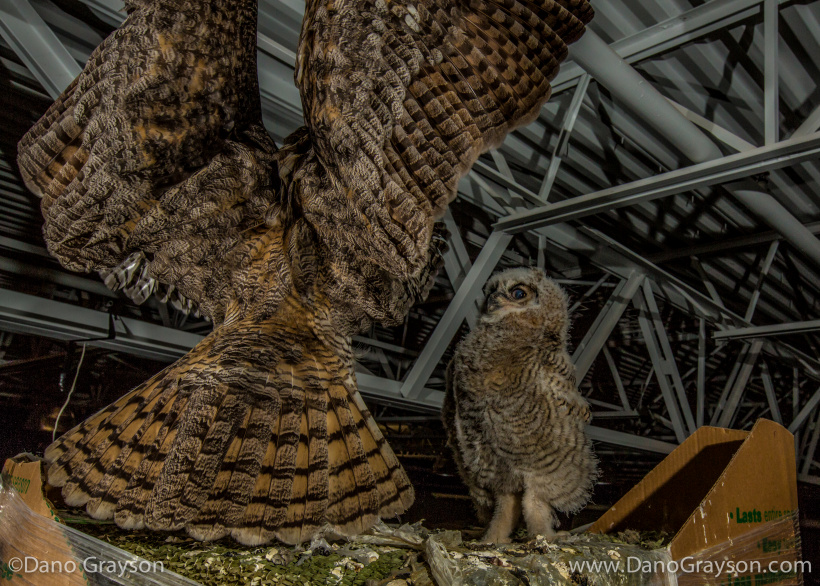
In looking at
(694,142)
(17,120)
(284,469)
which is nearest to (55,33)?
(17,120)

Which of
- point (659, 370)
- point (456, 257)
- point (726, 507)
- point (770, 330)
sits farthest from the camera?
point (456, 257)

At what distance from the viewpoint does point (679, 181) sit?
1.26 meters

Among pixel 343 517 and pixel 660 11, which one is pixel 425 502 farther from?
pixel 660 11

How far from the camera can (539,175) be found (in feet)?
5.74

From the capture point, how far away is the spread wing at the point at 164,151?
0.92m

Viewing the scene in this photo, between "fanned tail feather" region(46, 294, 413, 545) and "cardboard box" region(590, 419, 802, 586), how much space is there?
437mm

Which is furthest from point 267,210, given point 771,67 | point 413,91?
point 771,67

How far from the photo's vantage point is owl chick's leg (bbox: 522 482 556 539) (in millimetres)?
931

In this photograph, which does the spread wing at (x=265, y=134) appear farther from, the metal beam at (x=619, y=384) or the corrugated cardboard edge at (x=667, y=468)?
the metal beam at (x=619, y=384)

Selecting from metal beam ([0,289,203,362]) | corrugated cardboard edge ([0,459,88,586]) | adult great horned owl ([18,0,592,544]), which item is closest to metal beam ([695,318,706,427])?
adult great horned owl ([18,0,592,544])

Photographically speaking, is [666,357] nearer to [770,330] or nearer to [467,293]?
[770,330]

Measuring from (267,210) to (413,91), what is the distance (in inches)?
17.6

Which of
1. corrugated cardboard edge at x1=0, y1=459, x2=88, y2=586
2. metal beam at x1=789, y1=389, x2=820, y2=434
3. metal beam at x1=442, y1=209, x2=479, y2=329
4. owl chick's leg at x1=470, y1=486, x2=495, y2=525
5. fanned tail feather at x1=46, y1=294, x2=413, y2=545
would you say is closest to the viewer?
fanned tail feather at x1=46, y1=294, x2=413, y2=545

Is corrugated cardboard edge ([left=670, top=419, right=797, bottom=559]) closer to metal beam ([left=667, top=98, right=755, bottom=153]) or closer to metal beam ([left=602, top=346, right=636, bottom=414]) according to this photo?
metal beam ([left=602, top=346, right=636, bottom=414])
